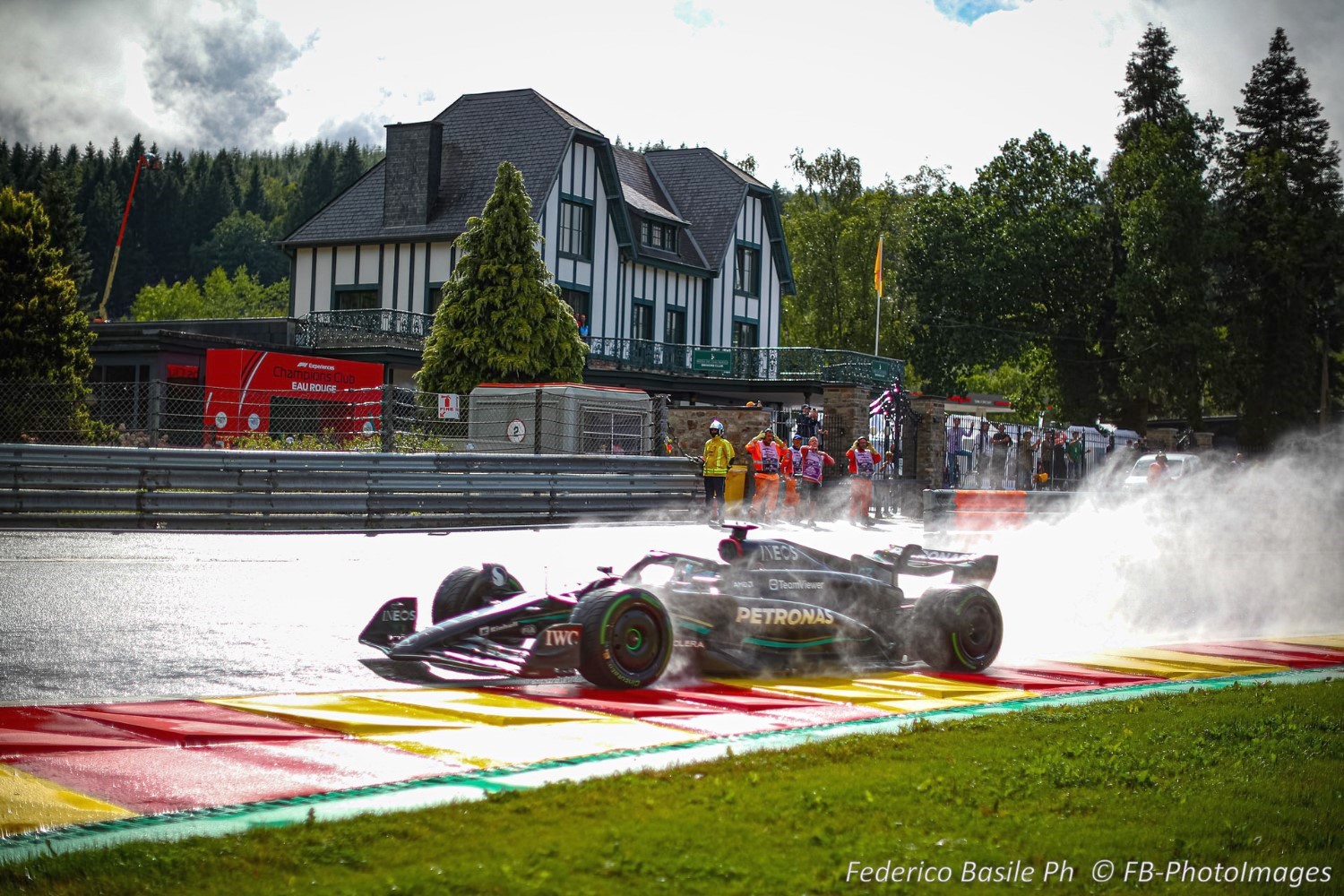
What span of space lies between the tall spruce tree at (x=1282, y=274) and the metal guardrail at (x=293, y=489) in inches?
1684

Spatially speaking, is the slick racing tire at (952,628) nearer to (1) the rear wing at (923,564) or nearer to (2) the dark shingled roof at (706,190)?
(1) the rear wing at (923,564)

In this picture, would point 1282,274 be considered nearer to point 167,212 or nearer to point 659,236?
point 659,236

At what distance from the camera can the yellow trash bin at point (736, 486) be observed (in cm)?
2358

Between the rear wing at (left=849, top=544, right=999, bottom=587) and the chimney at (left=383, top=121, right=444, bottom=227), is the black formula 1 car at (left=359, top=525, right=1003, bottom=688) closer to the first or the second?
the rear wing at (left=849, top=544, right=999, bottom=587)

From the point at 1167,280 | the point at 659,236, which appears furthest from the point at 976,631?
the point at 1167,280

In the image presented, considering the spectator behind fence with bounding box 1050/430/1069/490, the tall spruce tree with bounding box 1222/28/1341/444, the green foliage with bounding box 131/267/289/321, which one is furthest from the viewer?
the green foliage with bounding box 131/267/289/321

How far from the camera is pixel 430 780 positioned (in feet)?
18.2

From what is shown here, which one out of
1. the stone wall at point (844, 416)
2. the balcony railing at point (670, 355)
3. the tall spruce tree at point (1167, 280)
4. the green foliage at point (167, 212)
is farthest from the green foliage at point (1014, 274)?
the green foliage at point (167, 212)

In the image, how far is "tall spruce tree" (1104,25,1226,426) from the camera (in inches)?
2068

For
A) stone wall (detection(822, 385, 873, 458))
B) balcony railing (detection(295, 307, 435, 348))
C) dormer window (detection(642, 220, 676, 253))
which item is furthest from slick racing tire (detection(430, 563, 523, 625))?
dormer window (detection(642, 220, 676, 253))

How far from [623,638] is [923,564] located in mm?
2852

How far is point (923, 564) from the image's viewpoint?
31.9 feet

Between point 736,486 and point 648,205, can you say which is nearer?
point 736,486

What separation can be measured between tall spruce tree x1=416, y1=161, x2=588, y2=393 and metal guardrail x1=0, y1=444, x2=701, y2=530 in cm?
1107
